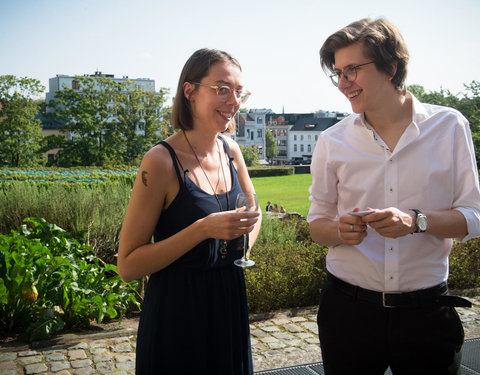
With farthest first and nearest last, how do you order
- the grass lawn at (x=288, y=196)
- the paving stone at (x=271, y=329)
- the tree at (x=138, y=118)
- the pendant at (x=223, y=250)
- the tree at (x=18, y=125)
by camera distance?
1. the tree at (x=138, y=118)
2. the tree at (x=18, y=125)
3. the grass lawn at (x=288, y=196)
4. the paving stone at (x=271, y=329)
5. the pendant at (x=223, y=250)

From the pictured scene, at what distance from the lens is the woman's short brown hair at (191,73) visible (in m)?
2.49

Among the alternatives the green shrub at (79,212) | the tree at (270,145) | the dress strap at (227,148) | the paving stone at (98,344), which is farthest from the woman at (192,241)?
the tree at (270,145)

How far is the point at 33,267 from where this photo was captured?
4824mm

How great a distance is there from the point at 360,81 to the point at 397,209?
1.99 ft

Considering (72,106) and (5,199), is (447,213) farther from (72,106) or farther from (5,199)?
(72,106)

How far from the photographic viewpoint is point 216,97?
2461 mm

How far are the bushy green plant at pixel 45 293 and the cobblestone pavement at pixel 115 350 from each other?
0.19m

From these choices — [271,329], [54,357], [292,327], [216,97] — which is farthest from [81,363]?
[216,97]

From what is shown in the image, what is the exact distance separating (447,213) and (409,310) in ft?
1.50

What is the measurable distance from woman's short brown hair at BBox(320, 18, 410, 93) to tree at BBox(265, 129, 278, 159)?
11423cm

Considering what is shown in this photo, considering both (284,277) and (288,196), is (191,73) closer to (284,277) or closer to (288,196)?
(284,277)

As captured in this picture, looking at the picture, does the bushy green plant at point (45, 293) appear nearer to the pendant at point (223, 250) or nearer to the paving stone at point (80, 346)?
the paving stone at point (80, 346)

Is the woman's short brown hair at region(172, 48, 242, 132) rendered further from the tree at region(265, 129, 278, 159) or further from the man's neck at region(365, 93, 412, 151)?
the tree at region(265, 129, 278, 159)

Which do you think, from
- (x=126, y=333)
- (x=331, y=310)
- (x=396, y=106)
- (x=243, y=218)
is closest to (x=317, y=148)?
(x=396, y=106)
